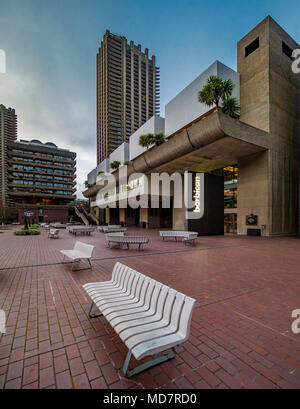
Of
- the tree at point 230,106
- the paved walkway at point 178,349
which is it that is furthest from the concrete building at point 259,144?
the paved walkway at point 178,349

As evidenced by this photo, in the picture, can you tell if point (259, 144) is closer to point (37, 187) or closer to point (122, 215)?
point (122, 215)

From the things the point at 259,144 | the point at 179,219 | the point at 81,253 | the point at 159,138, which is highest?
the point at 159,138

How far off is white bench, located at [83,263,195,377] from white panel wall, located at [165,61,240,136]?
22.5 meters

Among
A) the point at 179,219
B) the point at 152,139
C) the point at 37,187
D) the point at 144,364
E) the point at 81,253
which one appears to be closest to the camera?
the point at 144,364

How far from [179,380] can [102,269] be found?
4649mm

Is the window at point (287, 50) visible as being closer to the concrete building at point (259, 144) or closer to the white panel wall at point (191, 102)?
the concrete building at point (259, 144)

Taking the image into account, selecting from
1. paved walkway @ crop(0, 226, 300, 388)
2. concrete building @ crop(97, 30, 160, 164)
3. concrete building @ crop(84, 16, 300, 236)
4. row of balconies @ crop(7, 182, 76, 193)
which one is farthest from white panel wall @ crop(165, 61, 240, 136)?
concrete building @ crop(97, 30, 160, 164)

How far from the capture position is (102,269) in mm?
6117

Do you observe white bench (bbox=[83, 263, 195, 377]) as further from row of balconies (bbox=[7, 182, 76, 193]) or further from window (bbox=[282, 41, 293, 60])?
row of balconies (bbox=[7, 182, 76, 193])

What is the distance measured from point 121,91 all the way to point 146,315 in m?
107

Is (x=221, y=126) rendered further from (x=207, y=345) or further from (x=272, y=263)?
(x=207, y=345)

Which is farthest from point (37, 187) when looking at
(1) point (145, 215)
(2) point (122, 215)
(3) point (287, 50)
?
(3) point (287, 50)

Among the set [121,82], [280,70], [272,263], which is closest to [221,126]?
[272,263]

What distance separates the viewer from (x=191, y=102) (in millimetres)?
23203
